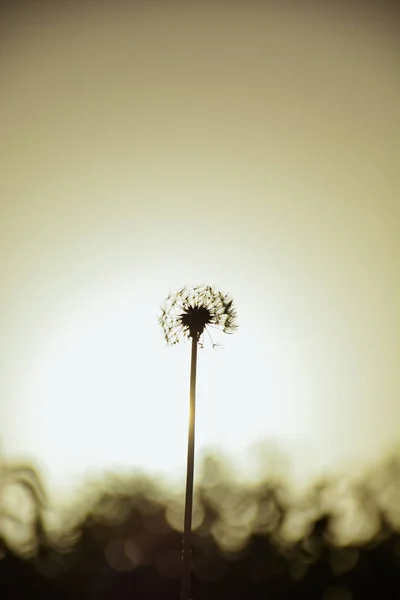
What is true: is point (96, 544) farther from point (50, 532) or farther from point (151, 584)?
point (151, 584)

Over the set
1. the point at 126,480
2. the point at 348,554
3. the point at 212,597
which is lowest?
the point at 212,597

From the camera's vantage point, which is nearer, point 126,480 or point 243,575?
point 243,575

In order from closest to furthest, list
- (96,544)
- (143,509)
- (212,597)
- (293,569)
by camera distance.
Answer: (212,597) → (293,569) → (96,544) → (143,509)

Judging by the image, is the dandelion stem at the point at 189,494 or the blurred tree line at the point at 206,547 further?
the blurred tree line at the point at 206,547

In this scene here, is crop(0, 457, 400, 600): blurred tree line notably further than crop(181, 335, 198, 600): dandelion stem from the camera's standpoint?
Yes

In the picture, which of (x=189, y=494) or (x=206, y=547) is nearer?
(x=189, y=494)

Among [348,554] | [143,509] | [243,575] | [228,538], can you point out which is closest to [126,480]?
[143,509]

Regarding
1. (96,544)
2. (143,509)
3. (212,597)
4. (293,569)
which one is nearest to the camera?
(212,597)

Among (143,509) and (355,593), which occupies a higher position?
(143,509)
